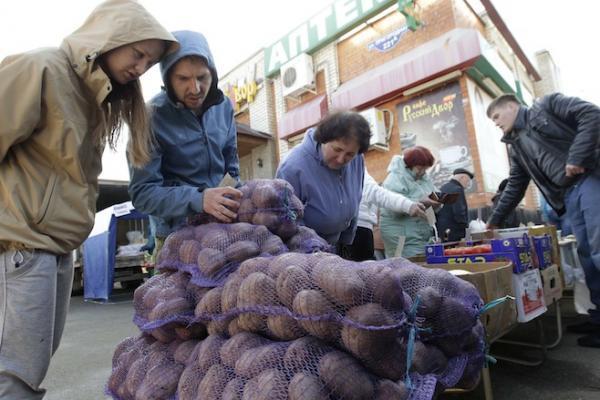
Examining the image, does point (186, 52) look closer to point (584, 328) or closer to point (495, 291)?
point (495, 291)

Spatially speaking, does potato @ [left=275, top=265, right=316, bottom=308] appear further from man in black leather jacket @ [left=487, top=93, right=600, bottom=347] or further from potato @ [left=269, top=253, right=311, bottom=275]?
man in black leather jacket @ [left=487, top=93, right=600, bottom=347]

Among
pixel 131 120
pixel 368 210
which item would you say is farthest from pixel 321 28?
pixel 131 120

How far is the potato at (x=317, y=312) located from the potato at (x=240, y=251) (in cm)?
42

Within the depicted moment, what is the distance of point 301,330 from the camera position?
96 centimetres

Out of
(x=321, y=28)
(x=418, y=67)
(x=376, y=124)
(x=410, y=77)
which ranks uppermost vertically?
(x=321, y=28)

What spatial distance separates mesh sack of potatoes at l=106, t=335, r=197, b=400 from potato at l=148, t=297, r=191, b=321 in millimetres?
104

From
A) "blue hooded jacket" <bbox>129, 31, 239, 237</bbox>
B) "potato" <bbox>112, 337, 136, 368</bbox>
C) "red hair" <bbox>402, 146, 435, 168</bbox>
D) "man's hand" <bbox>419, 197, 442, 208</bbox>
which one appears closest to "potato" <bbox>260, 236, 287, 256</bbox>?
"blue hooded jacket" <bbox>129, 31, 239, 237</bbox>

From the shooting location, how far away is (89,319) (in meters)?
6.20

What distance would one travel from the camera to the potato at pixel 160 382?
114 cm

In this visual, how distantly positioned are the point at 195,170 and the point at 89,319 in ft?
18.7

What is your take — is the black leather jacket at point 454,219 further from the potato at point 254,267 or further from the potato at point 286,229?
the potato at point 254,267

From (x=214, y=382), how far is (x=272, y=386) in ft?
0.70

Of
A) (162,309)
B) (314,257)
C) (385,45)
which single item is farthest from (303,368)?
(385,45)

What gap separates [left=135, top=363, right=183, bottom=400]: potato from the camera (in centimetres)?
114
